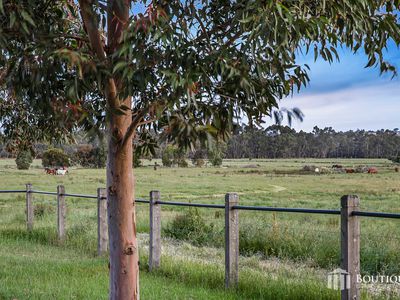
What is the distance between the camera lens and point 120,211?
4598mm

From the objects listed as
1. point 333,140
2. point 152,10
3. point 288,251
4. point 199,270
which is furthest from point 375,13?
point 333,140

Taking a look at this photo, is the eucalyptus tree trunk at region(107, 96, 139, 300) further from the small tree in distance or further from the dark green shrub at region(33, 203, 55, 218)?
the dark green shrub at region(33, 203, 55, 218)

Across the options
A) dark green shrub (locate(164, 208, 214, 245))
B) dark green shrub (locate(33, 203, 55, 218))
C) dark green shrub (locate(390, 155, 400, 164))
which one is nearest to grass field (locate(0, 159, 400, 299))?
dark green shrub (locate(164, 208, 214, 245))

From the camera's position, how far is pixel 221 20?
4.38 m

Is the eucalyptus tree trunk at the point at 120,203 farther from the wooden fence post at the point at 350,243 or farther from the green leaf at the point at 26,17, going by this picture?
the wooden fence post at the point at 350,243

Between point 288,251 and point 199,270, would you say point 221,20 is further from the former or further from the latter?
point 288,251

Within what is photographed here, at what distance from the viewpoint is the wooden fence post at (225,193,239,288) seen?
703cm

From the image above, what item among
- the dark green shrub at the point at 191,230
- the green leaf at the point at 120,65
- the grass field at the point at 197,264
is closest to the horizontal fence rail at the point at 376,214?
the grass field at the point at 197,264

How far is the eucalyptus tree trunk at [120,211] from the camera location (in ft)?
15.0

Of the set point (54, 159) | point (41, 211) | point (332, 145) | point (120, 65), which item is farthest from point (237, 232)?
point (332, 145)

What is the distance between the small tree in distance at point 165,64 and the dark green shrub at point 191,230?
8.30 m

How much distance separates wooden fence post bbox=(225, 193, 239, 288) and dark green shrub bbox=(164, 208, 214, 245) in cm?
550

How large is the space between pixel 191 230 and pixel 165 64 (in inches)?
408

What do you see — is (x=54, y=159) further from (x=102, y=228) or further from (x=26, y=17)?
(x=26, y=17)
